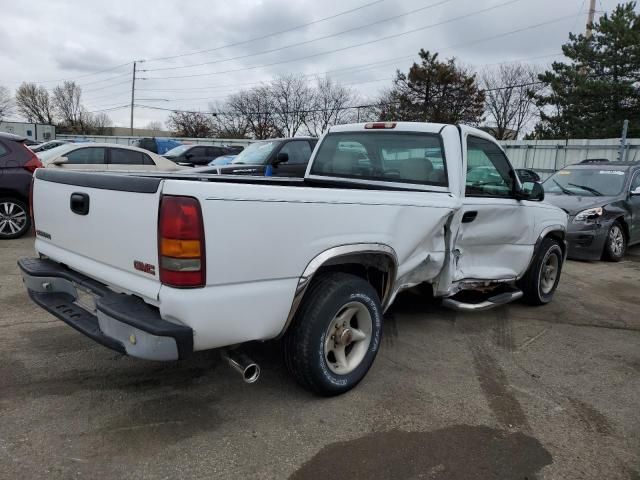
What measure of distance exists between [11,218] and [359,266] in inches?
273

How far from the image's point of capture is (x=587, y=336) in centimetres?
476

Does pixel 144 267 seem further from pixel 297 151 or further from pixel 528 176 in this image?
pixel 528 176

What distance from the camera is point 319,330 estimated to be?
298 cm

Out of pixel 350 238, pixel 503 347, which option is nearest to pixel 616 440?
pixel 503 347

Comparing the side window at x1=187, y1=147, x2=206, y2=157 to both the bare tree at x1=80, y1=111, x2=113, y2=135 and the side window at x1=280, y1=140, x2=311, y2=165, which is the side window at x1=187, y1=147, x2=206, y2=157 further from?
the bare tree at x1=80, y1=111, x2=113, y2=135

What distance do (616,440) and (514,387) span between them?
74 cm

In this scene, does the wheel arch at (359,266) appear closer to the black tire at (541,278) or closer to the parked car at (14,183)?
the black tire at (541,278)

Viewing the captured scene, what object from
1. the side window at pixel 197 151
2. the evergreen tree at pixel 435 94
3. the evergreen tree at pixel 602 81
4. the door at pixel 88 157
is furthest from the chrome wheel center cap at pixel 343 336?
the evergreen tree at pixel 435 94

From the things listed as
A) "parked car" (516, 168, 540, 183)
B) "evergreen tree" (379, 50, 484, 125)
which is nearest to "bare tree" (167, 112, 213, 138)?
"evergreen tree" (379, 50, 484, 125)

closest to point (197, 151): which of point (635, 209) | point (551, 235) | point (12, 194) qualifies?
point (12, 194)

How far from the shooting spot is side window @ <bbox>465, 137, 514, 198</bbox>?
4.32 m

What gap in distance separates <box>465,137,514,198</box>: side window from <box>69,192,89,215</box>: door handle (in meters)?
2.87

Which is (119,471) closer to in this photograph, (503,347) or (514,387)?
(514,387)

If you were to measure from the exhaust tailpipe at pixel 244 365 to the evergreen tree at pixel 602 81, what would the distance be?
2984 centimetres
